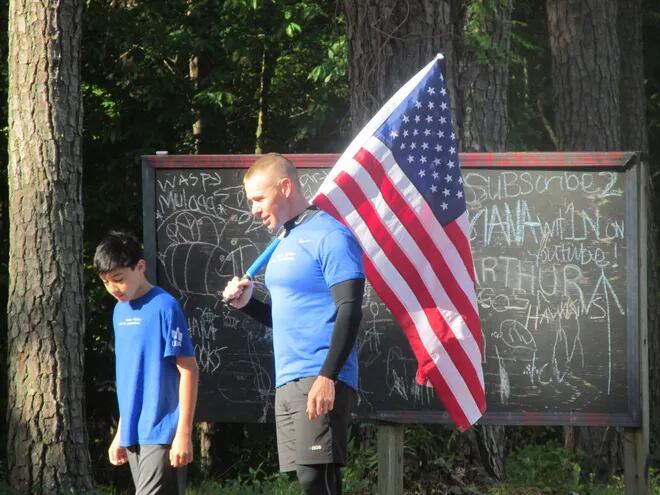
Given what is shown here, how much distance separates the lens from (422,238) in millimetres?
6148

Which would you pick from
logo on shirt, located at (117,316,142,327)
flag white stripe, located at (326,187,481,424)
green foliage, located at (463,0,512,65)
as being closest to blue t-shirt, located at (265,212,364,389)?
logo on shirt, located at (117,316,142,327)

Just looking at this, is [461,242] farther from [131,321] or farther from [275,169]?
[131,321]

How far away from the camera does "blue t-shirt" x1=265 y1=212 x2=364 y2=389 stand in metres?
5.23

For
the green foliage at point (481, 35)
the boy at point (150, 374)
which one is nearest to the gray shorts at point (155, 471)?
the boy at point (150, 374)

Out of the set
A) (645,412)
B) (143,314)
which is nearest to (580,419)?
(645,412)

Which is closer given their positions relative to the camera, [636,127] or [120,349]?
[120,349]

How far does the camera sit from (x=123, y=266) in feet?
17.6

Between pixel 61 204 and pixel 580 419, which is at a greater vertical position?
pixel 61 204

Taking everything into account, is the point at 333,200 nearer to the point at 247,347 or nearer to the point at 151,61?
the point at 247,347

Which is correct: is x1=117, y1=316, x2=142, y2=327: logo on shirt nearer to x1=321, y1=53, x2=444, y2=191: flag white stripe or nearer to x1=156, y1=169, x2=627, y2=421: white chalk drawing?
x1=321, y1=53, x2=444, y2=191: flag white stripe

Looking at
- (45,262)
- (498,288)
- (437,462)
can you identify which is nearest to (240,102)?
(45,262)

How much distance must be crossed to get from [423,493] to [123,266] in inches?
143

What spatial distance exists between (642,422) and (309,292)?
117 inches


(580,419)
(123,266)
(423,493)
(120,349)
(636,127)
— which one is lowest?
(423,493)
